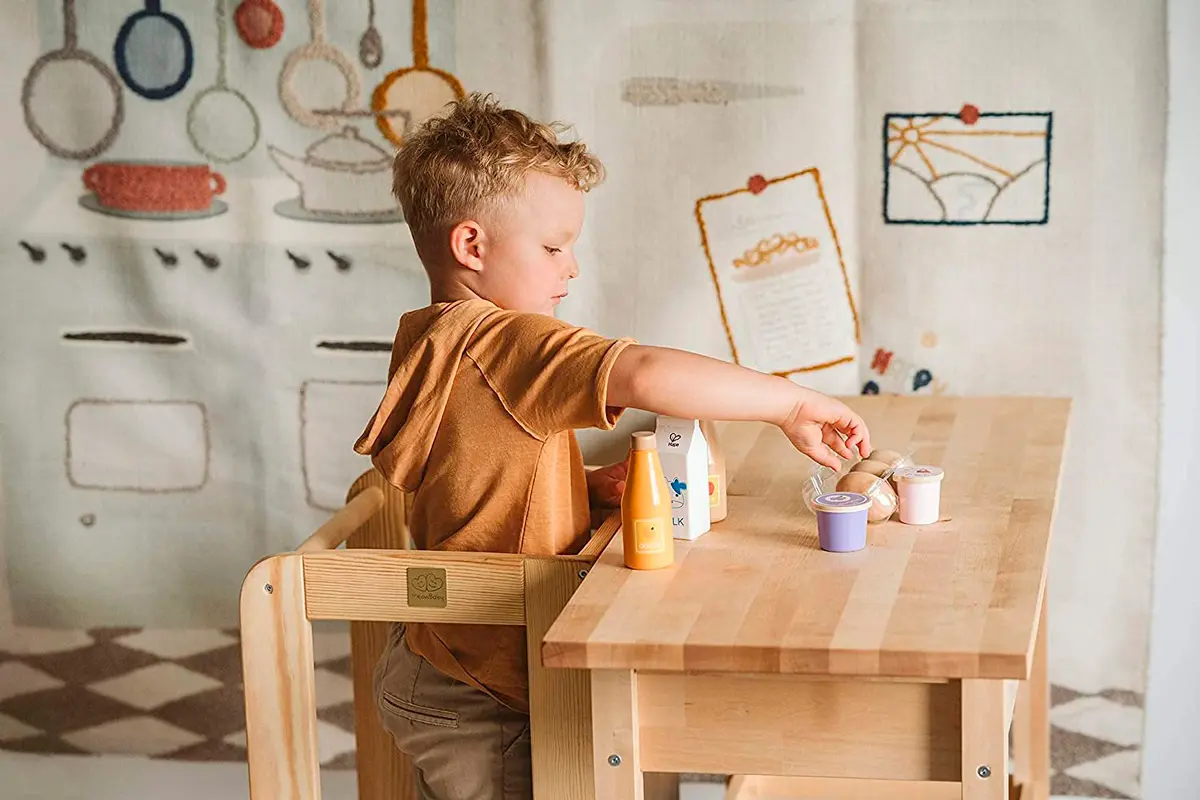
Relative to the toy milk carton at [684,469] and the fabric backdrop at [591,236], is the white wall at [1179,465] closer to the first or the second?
the fabric backdrop at [591,236]

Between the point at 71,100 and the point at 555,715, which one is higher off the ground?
the point at 71,100

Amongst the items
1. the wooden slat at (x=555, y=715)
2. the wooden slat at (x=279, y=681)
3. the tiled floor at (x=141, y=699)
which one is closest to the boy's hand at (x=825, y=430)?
the wooden slat at (x=555, y=715)

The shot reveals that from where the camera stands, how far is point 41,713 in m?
2.57

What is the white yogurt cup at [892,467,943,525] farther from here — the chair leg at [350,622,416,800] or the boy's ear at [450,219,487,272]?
the chair leg at [350,622,416,800]

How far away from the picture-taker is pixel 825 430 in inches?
61.4

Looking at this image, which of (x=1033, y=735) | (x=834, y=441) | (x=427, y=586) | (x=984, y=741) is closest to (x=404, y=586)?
(x=427, y=586)

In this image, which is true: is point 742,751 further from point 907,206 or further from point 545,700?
point 907,206

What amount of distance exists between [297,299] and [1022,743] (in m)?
1.33

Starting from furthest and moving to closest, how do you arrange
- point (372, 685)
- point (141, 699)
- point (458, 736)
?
point (141, 699) → point (372, 685) → point (458, 736)

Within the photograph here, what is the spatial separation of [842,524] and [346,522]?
2.10 ft

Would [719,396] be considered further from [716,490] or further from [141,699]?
[141,699]

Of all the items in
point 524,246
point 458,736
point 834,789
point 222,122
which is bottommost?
point 834,789

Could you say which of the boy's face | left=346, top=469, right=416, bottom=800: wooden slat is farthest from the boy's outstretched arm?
left=346, top=469, right=416, bottom=800: wooden slat

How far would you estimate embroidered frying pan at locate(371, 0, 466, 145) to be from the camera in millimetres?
2227
